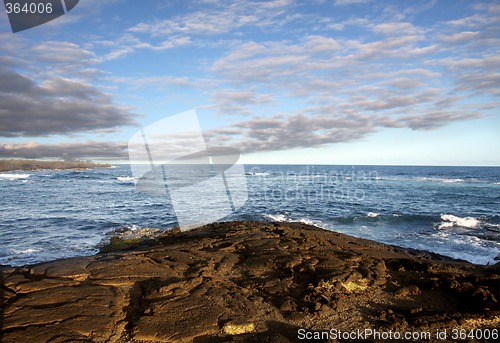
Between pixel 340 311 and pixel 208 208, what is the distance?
20.7 meters

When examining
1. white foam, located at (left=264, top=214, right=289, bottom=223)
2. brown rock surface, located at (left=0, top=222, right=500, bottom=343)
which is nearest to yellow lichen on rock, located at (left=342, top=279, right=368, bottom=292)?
brown rock surface, located at (left=0, top=222, right=500, bottom=343)

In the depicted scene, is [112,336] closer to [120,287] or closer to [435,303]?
[120,287]

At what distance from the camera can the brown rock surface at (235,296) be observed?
5262 mm

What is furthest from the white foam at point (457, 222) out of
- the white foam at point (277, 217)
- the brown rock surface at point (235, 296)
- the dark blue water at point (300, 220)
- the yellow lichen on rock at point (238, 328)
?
the yellow lichen on rock at point (238, 328)

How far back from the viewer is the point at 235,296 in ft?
21.3

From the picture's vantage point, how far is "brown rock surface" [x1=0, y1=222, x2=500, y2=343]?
5.26 metres

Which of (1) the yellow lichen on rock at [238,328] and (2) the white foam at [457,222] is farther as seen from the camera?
(2) the white foam at [457,222]

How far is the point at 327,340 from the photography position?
502cm

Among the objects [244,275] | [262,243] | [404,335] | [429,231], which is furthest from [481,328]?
[429,231]

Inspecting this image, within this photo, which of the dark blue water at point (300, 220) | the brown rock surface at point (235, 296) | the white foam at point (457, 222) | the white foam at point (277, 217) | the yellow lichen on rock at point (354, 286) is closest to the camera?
the brown rock surface at point (235, 296)

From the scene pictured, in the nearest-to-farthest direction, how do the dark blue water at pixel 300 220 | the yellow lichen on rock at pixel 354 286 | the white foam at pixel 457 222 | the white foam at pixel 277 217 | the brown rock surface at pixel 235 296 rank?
1. the brown rock surface at pixel 235 296
2. the yellow lichen on rock at pixel 354 286
3. the dark blue water at pixel 300 220
4. the white foam at pixel 457 222
5. the white foam at pixel 277 217

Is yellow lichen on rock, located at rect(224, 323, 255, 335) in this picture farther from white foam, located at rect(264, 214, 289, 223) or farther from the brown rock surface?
white foam, located at rect(264, 214, 289, 223)

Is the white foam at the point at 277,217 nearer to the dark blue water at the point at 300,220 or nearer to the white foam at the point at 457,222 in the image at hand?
the dark blue water at the point at 300,220

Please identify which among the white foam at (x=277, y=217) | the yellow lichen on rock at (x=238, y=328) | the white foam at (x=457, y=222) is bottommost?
the white foam at (x=457, y=222)
